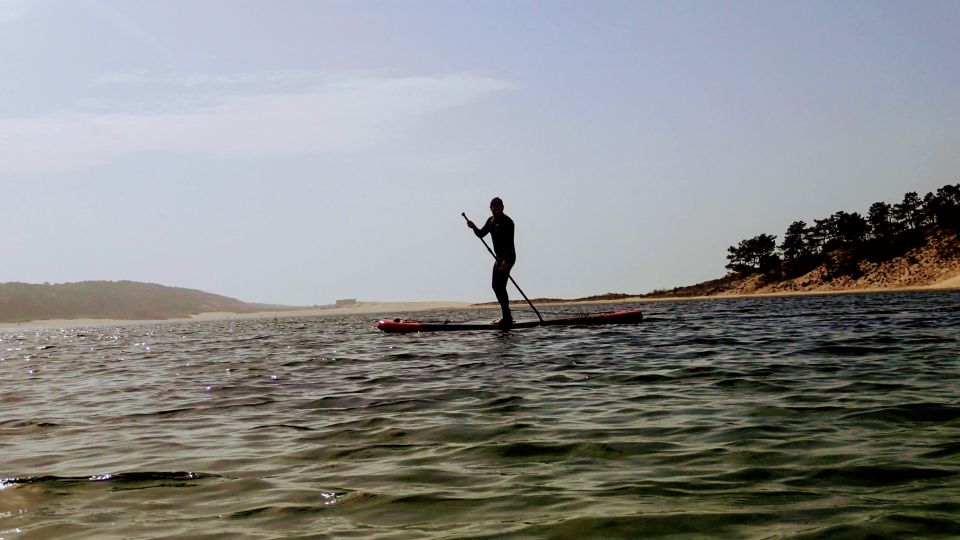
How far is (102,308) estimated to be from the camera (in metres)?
127

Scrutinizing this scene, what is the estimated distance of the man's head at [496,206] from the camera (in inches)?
749

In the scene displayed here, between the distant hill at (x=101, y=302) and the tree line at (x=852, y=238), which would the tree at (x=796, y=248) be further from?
the distant hill at (x=101, y=302)

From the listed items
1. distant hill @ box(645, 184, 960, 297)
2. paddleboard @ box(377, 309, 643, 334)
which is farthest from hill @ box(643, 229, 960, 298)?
paddleboard @ box(377, 309, 643, 334)

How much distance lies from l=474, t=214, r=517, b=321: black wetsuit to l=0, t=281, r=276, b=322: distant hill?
367 feet

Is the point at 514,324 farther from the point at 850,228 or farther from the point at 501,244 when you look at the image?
the point at 850,228

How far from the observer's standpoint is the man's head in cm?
1902

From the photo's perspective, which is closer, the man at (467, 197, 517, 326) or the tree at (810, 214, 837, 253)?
the man at (467, 197, 517, 326)

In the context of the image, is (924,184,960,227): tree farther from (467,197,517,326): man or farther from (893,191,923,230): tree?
(467,197,517,326): man

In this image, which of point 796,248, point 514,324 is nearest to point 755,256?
point 796,248

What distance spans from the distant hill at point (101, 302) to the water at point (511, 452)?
119m

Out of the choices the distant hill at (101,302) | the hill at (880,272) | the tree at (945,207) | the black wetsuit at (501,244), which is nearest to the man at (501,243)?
the black wetsuit at (501,244)

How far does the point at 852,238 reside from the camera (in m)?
86.3

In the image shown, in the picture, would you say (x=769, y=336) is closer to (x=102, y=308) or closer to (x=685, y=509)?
(x=685, y=509)

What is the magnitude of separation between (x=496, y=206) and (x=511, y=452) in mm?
13951
